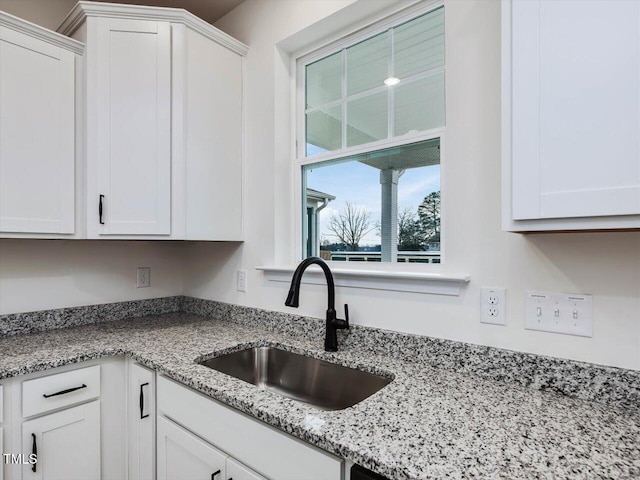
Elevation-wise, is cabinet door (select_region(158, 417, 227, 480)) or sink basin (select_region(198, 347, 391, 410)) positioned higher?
sink basin (select_region(198, 347, 391, 410))

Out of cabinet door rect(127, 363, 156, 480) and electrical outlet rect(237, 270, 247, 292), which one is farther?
electrical outlet rect(237, 270, 247, 292)

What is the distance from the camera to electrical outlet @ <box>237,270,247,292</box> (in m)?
1.97

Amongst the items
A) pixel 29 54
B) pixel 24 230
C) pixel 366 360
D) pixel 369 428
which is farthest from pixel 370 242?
pixel 29 54

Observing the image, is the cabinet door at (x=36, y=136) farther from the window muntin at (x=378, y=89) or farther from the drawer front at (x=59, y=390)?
the window muntin at (x=378, y=89)

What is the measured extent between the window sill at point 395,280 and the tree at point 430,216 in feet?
0.64

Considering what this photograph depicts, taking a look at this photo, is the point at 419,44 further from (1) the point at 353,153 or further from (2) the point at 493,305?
(2) the point at 493,305

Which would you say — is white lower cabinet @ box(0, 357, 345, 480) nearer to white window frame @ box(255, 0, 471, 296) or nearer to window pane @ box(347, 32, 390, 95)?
white window frame @ box(255, 0, 471, 296)

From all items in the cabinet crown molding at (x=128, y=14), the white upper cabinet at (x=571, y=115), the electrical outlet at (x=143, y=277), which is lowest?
the electrical outlet at (x=143, y=277)

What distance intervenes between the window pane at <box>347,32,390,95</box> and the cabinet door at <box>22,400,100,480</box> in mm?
1753

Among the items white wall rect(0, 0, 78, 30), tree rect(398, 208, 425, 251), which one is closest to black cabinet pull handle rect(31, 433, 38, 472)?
tree rect(398, 208, 425, 251)

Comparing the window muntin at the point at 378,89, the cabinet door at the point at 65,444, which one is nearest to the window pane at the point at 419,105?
the window muntin at the point at 378,89

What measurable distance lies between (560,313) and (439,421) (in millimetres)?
499

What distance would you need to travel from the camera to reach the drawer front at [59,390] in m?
1.27

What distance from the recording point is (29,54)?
1517 millimetres
